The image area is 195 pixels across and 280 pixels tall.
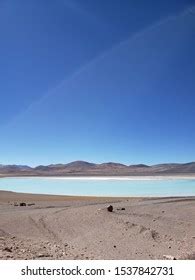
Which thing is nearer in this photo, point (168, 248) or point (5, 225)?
point (168, 248)

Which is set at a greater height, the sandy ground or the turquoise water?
the turquoise water

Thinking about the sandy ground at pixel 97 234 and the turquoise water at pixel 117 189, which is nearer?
the sandy ground at pixel 97 234

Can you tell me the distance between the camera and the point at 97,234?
40.3 ft

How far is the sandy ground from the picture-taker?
370 inches

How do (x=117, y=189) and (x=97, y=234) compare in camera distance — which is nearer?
(x=97, y=234)

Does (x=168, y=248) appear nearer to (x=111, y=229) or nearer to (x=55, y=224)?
(x=111, y=229)

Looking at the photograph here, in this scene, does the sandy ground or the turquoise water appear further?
the turquoise water

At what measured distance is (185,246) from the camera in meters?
10.5

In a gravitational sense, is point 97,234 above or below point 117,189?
below

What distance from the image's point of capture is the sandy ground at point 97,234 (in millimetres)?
9406
